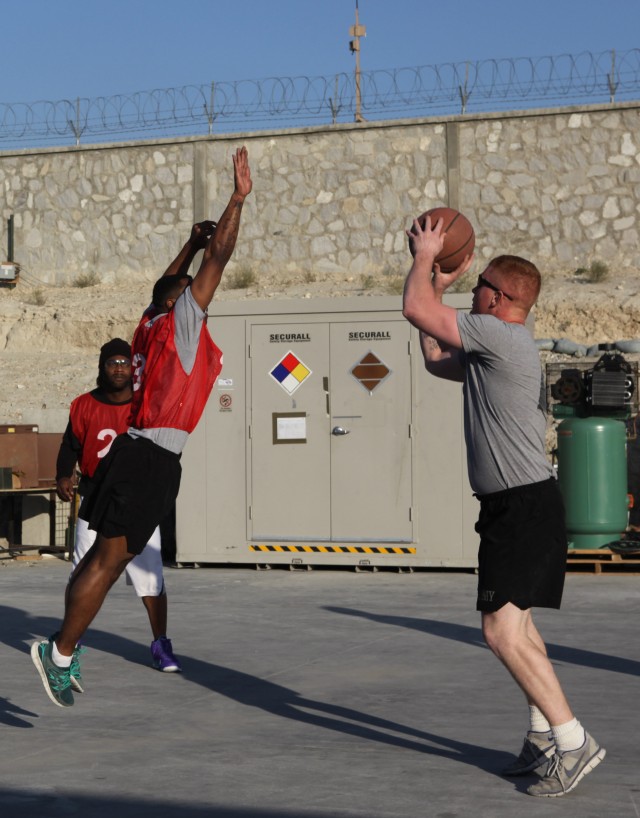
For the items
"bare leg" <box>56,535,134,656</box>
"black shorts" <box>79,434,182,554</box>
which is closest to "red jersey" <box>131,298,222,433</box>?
"black shorts" <box>79,434,182,554</box>

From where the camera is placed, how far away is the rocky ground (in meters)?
21.7

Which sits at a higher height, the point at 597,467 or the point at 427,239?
the point at 427,239

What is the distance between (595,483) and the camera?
13641 millimetres

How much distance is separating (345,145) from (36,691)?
61.9ft

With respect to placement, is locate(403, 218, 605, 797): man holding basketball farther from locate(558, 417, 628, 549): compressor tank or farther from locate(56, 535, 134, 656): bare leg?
locate(558, 417, 628, 549): compressor tank

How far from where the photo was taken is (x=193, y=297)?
6531 millimetres

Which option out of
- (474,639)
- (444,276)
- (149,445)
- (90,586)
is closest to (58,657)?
(90,586)

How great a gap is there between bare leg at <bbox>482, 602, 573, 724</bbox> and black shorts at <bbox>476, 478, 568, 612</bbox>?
54 millimetres

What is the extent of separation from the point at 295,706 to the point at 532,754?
6.00 feet

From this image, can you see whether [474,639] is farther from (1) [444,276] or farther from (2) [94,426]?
(1) [444,276]

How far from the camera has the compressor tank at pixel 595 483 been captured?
1361 cm

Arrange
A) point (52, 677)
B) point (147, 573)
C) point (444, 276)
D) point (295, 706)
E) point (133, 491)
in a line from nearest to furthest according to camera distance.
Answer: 1. point (444, 276)
2. point (52, 677)
3. point (133, 491)
4. point (295, 706)
5. point (147, 573)

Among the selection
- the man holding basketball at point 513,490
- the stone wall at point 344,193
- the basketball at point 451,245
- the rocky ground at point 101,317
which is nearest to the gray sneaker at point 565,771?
the man holding basketball at point 513,490

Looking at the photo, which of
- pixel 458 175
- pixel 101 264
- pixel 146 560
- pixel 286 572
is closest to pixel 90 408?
pixel 146 560
